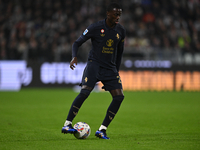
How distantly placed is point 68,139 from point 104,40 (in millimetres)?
1675

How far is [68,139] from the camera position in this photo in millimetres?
5301

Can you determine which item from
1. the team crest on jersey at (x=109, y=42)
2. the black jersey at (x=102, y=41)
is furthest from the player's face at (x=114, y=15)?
the team crest on jersey at (x=109, y=42)

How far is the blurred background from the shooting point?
17812 millimetres

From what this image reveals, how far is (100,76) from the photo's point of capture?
549cm

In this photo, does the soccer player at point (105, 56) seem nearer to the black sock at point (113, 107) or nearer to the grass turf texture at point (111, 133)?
the black sock at point (113, 107)

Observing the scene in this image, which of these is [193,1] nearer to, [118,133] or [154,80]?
[154,80]

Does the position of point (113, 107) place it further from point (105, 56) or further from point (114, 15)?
point (114, 15)

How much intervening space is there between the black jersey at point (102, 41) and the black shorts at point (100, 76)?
3.3 inches

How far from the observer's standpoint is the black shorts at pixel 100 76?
542cm

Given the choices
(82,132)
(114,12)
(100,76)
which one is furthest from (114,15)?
(82,132)

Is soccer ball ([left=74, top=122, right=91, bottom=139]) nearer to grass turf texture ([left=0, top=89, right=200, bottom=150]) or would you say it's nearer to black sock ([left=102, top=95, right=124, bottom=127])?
grass turf texture ([left=0, top=89, right=200, bottom=150])

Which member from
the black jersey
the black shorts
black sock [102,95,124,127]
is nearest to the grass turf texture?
black sock [102,95,124,127]

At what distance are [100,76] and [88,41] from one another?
13535 millimetres

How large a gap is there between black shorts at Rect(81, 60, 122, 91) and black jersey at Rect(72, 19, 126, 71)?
0.27 ft
